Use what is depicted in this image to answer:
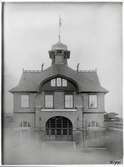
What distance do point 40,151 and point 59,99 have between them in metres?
0.24

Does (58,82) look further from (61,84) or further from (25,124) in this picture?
Result: (25,124)

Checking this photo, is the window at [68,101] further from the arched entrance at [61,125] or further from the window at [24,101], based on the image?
the window at [24,101]

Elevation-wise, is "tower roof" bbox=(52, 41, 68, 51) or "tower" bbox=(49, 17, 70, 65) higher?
"tower roof" bbox=(52, 41, 68, 51)

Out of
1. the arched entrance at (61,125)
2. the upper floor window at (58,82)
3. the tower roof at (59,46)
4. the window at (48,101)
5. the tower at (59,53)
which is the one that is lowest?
the arched entrance at (61,125)

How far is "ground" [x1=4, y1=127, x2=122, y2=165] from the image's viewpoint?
125cm

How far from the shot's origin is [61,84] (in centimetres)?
128

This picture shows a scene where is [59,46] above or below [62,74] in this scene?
above

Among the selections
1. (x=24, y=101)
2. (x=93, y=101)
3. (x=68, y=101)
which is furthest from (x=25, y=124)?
(x=93, y=101)

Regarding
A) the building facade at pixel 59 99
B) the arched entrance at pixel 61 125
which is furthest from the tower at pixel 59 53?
the arched entrance at pixel 61 125

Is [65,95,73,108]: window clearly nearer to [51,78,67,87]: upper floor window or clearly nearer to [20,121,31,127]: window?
[51,78,67,87]: upper floor window

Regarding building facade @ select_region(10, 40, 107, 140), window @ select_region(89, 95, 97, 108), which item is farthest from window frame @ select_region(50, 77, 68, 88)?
window @ select_region(89, 95, 97, 108)

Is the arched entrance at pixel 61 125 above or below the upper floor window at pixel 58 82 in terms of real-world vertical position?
below

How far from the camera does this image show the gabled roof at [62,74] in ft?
4.16

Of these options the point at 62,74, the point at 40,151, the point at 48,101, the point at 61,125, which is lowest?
the point at 40,151
